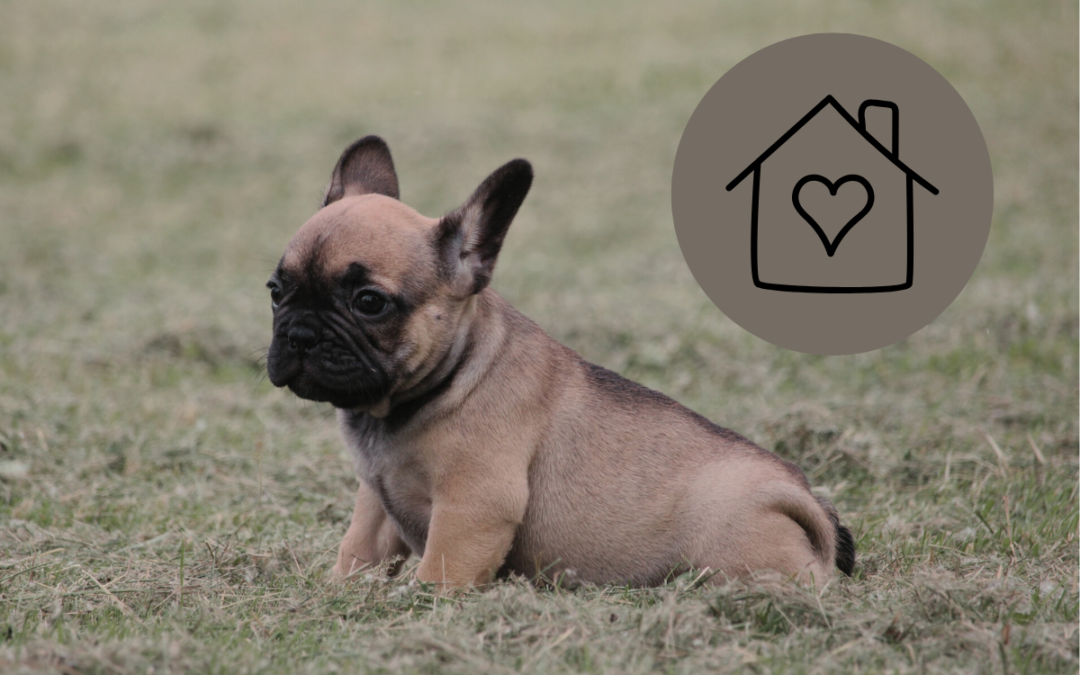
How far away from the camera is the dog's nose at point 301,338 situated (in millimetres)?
4781

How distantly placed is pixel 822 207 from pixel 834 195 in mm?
138

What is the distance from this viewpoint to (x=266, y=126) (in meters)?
20.1

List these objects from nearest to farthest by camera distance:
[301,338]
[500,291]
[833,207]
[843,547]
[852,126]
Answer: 1. [301,338]
2. [843,547]
3. [833,207]
4. [852,126]
5. [500,291]

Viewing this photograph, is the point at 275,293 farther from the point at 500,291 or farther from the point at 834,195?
the point at 500,291

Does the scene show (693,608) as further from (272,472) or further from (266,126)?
(266,126)

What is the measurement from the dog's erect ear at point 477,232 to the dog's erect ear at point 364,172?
2.95 ft

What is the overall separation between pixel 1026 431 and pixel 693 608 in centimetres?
499

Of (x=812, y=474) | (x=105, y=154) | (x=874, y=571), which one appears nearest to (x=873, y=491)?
(x=812, y=474)

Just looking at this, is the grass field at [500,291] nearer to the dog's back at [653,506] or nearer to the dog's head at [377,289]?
the dog's back at [653,506]

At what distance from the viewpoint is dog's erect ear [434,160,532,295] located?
5.07 metres

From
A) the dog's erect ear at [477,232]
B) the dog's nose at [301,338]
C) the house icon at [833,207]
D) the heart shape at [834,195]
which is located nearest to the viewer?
the dog's nose at [301,338]

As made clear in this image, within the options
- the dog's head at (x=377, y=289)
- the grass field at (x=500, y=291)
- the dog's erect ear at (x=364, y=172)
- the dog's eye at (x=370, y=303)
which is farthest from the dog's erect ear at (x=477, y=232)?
the grass field at (x=500, y=291)

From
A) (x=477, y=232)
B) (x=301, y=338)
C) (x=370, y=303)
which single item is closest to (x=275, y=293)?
(x=301, y=338)

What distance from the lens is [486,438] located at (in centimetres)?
499
